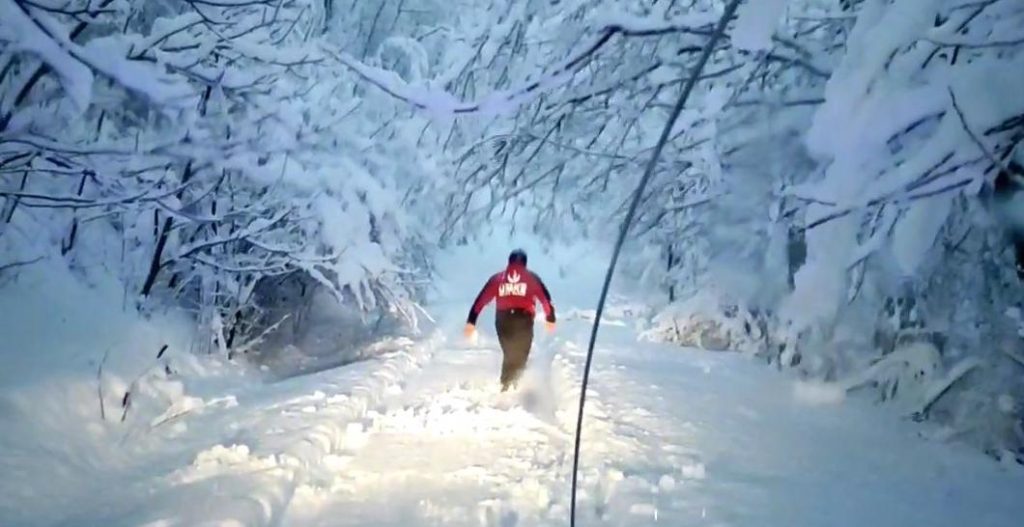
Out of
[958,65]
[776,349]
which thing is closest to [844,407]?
[776,349]

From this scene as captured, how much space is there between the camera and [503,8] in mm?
6391

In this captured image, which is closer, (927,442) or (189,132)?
(189,132)

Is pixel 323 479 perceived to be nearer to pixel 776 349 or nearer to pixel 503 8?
pixel 503 8

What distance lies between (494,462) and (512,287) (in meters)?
3.37

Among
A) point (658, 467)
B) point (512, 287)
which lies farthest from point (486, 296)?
point (658, 467)

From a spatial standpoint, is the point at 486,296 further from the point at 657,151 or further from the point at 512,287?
the point at 657,151

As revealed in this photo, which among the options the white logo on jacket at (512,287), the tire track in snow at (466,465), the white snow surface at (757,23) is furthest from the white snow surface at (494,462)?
the white snow surface at (757,23)

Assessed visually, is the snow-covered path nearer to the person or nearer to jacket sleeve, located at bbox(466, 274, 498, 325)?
the person

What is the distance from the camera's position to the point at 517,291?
920 centimetres

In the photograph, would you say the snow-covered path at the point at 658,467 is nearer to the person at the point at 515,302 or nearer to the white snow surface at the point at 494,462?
the white snow surface at the point at 494,462

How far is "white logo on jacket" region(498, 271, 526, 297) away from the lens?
30.2 ft

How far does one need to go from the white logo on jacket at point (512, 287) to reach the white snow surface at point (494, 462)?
3.63 feet

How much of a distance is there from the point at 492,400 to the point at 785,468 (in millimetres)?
3501

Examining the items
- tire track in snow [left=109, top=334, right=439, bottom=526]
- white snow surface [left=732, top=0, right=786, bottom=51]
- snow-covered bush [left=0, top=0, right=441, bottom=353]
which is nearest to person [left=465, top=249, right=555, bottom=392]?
tire track in snow [left=109, top=334, right=439, bottom=526]
